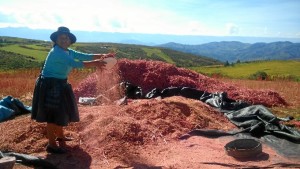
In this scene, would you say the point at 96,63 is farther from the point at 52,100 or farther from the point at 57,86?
the point at 52,100

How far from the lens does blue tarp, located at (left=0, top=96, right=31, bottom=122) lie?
6406mm

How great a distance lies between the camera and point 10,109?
658cm

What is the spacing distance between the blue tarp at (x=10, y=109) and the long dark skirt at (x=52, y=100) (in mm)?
2447

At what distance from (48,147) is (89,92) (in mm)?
4377

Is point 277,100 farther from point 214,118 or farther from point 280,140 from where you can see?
point 280,140

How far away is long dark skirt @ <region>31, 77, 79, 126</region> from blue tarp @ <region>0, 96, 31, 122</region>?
245cm

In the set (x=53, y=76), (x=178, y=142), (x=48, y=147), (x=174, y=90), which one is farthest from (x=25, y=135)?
(x=174, y=90)

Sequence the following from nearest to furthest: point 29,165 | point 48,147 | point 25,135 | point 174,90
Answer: point 29,165 → point 48,147 → point 25,135 → point 174,90

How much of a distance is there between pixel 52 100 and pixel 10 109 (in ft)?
9.34

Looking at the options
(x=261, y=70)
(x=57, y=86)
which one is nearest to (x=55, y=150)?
(x=57, y=86)

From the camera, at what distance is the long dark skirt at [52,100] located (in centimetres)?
418

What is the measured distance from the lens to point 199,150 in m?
4.73

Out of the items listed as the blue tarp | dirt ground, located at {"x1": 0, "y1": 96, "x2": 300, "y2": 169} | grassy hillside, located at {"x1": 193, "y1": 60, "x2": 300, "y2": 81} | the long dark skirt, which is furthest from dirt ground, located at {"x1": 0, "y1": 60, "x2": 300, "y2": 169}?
grassy hillside, located at {"x1": 193, "y1": 60, "x2": 300, "y2": 81}

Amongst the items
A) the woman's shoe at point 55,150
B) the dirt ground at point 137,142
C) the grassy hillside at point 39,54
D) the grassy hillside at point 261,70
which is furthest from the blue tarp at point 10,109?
the grassy hillside at point 39,54
